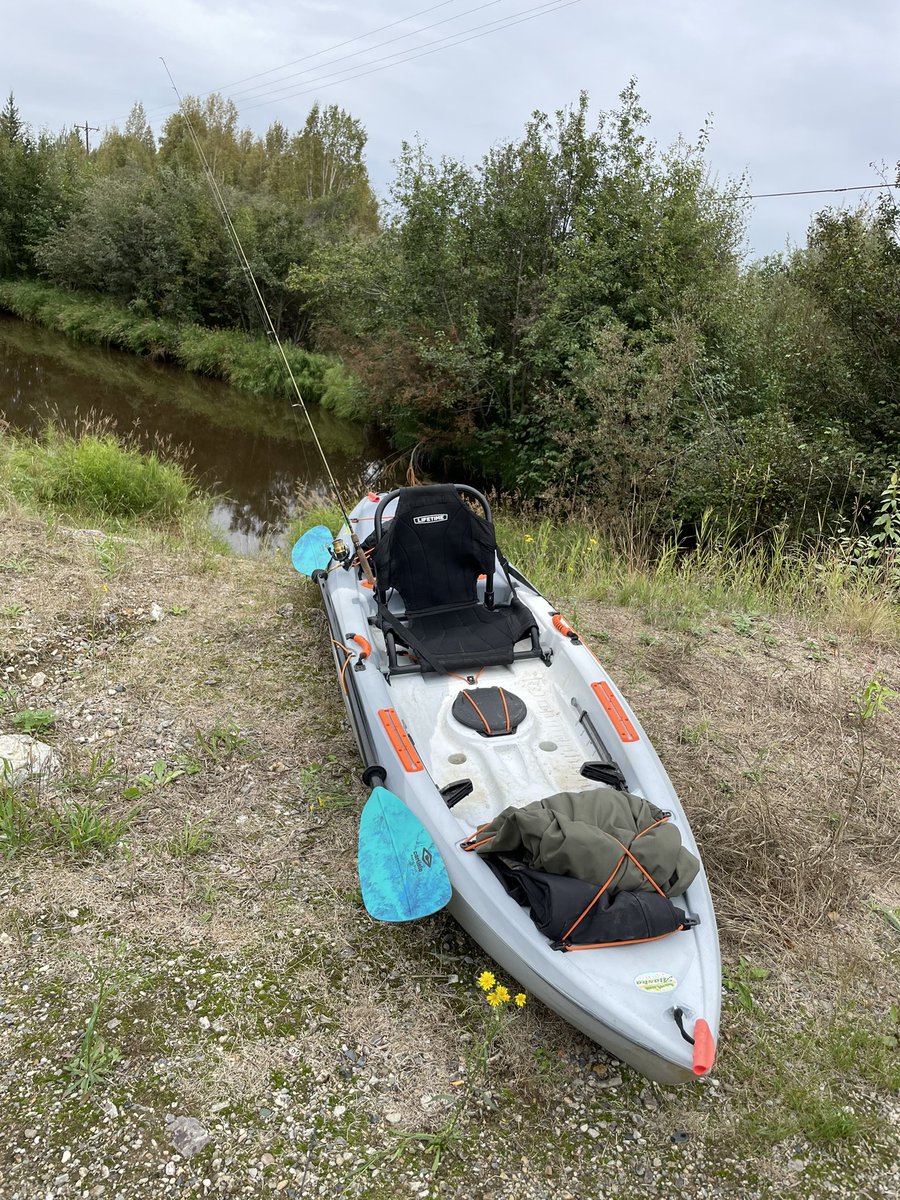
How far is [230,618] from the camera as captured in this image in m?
5.08

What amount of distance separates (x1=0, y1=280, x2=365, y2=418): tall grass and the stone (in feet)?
45.7

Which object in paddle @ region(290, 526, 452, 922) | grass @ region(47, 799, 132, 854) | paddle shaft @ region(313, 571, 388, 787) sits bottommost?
grass @ region(47, 799, 132, 854)

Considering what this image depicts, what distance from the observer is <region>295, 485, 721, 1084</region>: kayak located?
7.37ft

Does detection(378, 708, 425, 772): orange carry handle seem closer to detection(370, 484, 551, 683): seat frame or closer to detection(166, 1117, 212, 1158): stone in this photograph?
detection(370, 484, 551, 683): seat frame

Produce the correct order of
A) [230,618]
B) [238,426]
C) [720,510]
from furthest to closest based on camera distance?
[238,426], [720,510], [230,618]

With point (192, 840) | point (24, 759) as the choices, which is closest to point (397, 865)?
point (192, 840)

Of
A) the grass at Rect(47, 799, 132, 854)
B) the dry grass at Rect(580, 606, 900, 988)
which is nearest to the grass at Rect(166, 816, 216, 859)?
the grass at Rect(47, 799, 132, 854)

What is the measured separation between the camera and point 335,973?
265 cm

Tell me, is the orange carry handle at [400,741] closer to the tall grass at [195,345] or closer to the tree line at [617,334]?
the tree line at [617,334]

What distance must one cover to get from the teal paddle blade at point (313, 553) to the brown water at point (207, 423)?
2.48 meters

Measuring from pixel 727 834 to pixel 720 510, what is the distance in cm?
527

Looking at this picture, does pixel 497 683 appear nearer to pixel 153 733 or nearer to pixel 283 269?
pixel 153 733

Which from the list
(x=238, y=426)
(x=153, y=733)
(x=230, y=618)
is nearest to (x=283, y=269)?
(x=238, y=426)

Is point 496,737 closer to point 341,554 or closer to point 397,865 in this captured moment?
point 397,865
